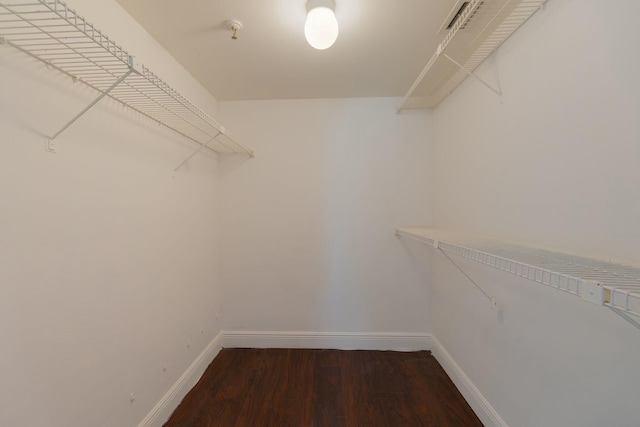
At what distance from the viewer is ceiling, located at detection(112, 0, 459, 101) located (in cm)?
128

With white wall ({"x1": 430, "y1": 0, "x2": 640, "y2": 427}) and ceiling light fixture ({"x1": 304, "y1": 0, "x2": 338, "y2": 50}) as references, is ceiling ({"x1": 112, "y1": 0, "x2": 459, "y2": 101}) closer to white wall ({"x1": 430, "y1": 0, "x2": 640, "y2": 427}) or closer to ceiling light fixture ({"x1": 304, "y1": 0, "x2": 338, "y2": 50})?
ceiling light fixture ({"x1": 304, "y1": 0, "x2": 338, "y2": 50})

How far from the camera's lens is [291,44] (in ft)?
5.11

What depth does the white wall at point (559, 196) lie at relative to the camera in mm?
809

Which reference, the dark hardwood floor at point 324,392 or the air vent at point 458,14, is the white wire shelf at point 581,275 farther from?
the dark hardwood floor at point 324,392

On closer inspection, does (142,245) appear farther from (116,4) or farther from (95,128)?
(116,4)

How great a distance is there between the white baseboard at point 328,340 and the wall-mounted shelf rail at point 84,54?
188cm

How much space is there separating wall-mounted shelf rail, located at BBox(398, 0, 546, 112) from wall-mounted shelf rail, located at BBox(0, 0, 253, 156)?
131cm

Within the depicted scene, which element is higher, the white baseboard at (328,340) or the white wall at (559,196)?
the white wall at (559,196)

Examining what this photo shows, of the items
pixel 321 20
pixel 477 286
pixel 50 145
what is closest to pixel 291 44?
pixel 321 20

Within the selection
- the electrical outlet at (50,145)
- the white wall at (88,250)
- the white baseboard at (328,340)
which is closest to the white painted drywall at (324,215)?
the white baseboard at (328,340)

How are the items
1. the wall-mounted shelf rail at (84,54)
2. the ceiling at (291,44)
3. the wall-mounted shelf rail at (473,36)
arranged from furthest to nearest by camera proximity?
the ceiling at (291,44) → the wall-mounted shelf rail at (473,36) → the wall-mounted shelf rail at (84,54)

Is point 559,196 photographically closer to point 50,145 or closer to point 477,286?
point 477,286

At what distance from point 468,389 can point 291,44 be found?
2.48 meters

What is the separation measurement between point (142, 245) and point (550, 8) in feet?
7.27
